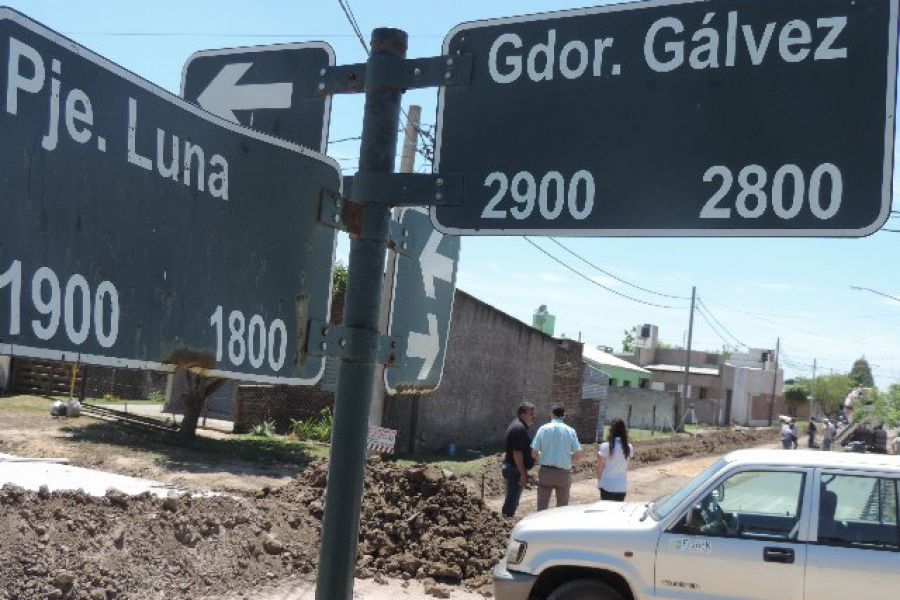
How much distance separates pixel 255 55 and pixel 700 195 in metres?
1.51

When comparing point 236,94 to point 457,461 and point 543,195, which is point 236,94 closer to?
point 543,195

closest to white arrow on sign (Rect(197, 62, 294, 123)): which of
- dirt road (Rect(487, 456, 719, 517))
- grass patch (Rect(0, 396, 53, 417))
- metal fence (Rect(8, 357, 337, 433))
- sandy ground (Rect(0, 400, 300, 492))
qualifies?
sandy ground (Rect(0, 400, 300, 492))

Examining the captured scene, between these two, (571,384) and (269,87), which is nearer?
(269,87)

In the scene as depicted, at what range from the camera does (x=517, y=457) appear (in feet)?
38.3

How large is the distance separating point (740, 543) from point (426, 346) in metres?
4.04

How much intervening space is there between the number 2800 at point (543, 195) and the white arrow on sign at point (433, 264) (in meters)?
0.47

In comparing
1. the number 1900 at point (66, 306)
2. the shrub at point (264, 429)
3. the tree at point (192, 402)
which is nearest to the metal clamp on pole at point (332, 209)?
the number 1900 at point (66, 306)

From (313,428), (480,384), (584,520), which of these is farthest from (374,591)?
(480,384)

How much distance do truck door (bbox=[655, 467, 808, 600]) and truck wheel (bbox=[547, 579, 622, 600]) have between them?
0.36 metres

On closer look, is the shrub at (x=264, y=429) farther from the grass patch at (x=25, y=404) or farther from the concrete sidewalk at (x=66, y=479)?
the concrete sidewalk at (x=66, y=479)

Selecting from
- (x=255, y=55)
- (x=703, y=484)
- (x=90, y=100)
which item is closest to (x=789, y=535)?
(x=703, y=484)

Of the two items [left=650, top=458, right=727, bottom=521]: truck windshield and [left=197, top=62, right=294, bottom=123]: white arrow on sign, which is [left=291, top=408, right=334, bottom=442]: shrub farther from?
[left=197, top=62, right=294, bottom=123]: white arrow on sign

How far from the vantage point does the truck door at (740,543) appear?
5.80 metres

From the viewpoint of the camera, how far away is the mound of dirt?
9039 millimetres
